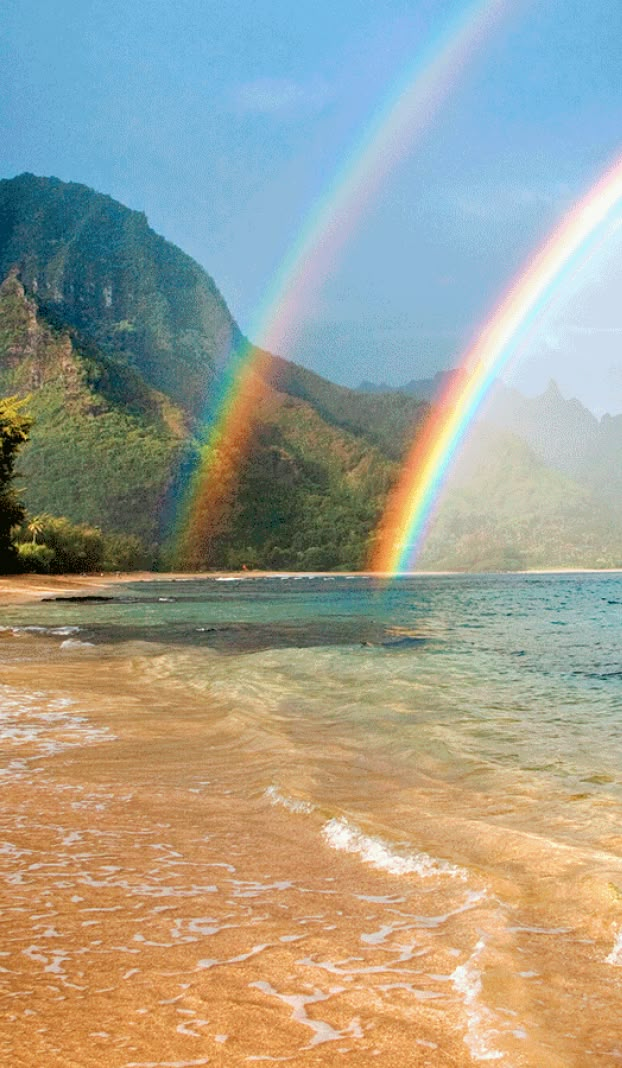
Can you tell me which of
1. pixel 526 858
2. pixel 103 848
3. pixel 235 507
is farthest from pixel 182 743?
pixel 235 507

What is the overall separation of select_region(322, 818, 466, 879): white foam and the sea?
2cm

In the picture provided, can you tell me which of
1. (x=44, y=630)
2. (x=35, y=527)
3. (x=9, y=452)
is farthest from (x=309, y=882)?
(x=35, y=527)

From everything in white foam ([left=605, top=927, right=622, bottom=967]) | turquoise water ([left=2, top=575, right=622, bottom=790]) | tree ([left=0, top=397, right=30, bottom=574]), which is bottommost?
turquoise water ([left=2, top=575, right=622, bottom=790])

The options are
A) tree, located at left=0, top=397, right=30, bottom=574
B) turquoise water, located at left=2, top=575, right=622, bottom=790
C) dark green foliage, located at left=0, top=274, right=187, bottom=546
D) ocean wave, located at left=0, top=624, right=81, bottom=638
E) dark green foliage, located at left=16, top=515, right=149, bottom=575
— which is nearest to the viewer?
turquoise water, located at left=2, top=575, right=622, bottom=790

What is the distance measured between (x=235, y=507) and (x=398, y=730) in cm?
16467

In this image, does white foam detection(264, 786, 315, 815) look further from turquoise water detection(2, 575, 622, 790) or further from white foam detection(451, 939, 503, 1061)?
white foam detection(451, 939, 503, 1061)

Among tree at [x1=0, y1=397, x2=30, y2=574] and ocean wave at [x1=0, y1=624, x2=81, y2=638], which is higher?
tree at [x1=0, y1=397, x2=30, y2=574]

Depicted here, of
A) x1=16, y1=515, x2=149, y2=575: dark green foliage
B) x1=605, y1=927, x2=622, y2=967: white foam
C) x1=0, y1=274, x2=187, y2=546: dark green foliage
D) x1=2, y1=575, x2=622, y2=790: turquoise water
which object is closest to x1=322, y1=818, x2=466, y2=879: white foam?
x1=605, y1=927, x2=622, y2=967: white foam

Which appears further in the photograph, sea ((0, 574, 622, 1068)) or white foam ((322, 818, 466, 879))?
white foam ((322, 818, 466, 879))

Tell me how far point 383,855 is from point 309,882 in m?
0.75

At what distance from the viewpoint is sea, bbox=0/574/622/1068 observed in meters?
3.71

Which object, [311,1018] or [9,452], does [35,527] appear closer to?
[9,452]

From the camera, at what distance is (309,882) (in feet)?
18.8

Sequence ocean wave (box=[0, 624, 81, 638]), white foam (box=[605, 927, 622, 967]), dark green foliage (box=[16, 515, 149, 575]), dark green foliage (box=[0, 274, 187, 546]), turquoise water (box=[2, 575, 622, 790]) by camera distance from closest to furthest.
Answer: white foam (box=[605, 927, 622, 967]), turquoise water (box=[2, 575, 622, 790]), ocean wave (box=[0, 624, 81, 638]), dark green foliage (box=[16, 515, 149, 575]), dark green foliage (box=[0, 274, 187, 546])
